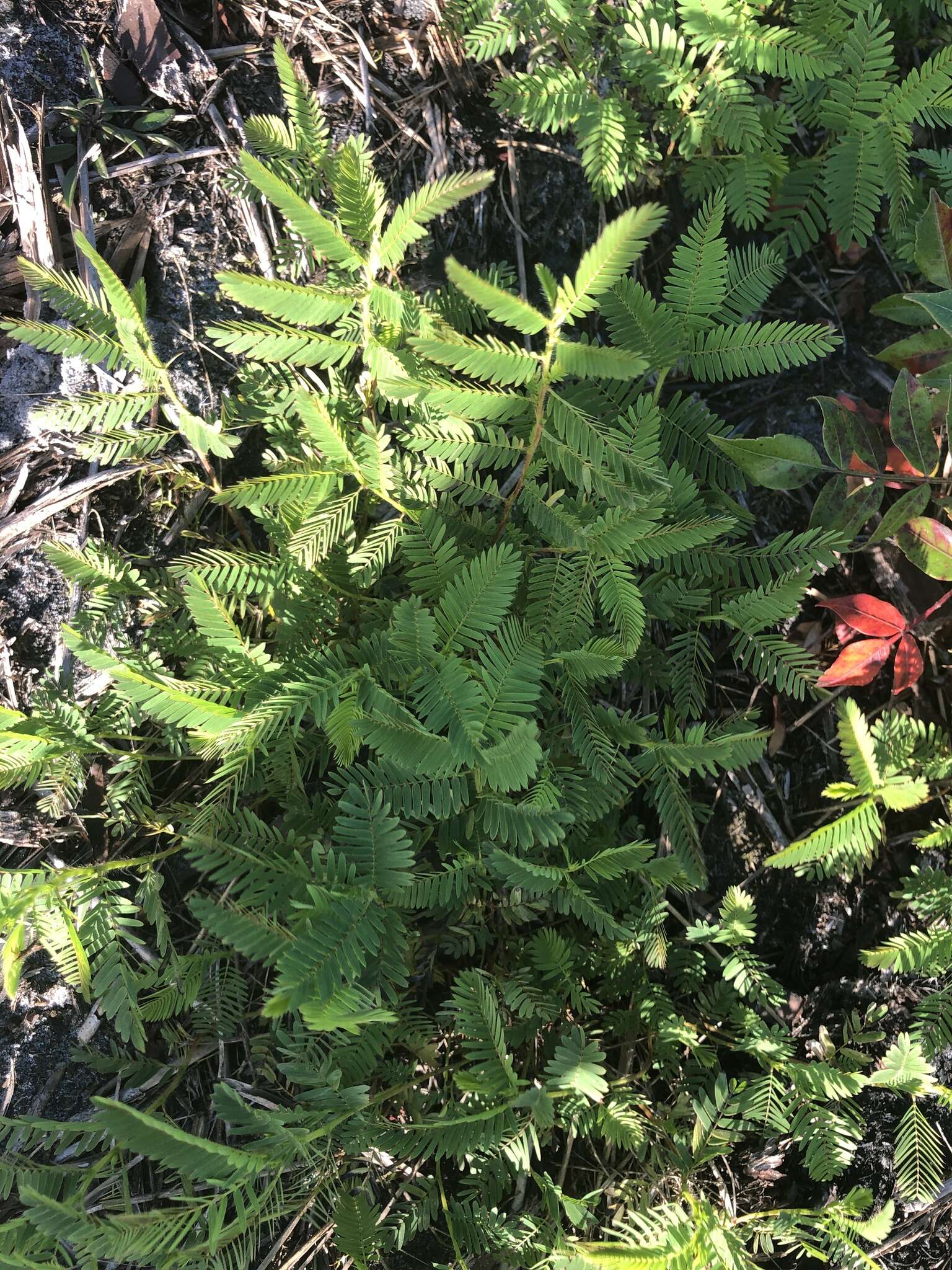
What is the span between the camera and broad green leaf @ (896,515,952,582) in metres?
2.08

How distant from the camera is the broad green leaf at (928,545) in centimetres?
208

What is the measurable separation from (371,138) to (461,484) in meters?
1.09

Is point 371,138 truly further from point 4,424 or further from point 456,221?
point 4,424

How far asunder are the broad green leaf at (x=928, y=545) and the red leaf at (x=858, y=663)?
213mm

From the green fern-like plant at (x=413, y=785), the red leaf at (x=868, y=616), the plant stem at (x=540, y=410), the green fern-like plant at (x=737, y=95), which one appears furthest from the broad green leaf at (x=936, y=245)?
the plant stem at (x=540, y=410)

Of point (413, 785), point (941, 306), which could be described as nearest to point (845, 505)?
point (941, 306)

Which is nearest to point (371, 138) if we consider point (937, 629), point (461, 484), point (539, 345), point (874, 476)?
point (539, 345)

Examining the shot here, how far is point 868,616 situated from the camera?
2.21 metres

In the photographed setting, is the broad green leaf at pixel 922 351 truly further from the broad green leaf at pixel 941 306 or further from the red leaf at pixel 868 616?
the red leaf at pixel 868 616

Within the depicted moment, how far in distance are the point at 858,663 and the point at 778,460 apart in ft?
1.77

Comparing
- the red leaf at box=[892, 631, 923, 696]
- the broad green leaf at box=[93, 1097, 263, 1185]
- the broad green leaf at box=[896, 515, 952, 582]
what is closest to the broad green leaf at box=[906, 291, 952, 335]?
the broad green leaf at box=[896, 515, 952, 582]

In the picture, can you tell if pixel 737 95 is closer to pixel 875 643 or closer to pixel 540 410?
pixel 540 410

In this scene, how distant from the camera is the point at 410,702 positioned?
1784 millimetres

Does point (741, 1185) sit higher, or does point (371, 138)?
point (371, 138)
